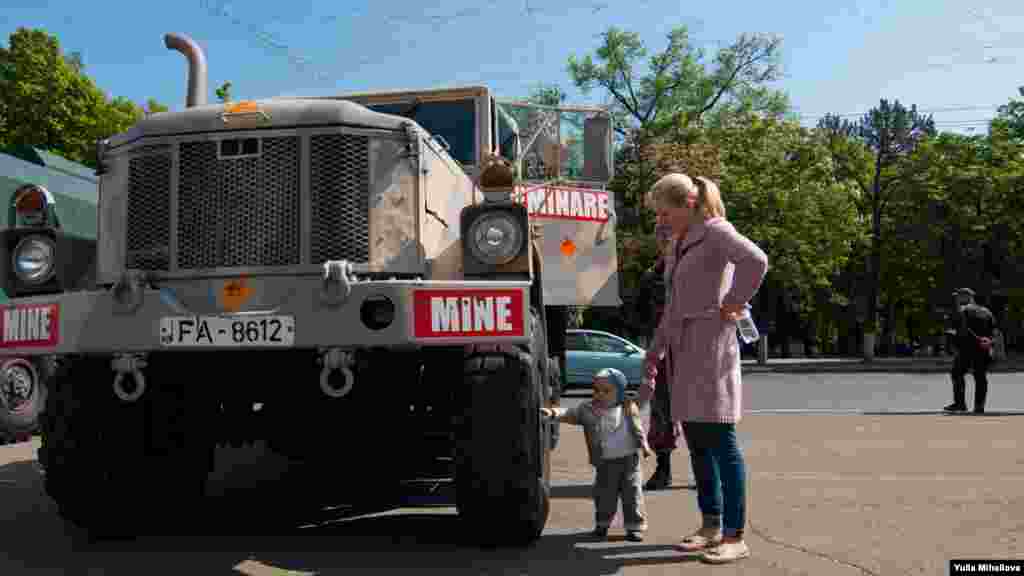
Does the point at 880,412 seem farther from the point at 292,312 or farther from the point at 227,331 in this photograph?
the point at 227,331

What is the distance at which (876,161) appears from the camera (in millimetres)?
48438

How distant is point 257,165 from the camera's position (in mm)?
4598

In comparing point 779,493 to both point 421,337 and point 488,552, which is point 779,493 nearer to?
point 488,552

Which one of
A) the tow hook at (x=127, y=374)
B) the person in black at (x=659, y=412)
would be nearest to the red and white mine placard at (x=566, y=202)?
the person in black at (x=659, y=412)

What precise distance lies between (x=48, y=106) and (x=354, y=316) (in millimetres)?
35896

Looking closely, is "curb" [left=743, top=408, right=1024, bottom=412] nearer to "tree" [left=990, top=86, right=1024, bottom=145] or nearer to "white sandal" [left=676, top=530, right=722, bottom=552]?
"white sandal" [left=676, top=530, right=722, bottom=552]

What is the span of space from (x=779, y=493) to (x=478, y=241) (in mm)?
2963

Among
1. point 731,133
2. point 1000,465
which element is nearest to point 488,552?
point 1000,465

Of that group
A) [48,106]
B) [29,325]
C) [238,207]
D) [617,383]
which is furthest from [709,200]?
[48,106]

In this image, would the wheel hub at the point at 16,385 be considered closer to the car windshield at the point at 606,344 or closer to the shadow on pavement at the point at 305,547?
the shadow on pavement at the point at 305,547

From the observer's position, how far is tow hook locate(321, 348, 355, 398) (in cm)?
416

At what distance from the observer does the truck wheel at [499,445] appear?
164 inches

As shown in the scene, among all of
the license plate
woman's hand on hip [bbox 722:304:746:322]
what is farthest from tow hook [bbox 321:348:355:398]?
woman's hand on hip [bbox 722:304:746:322]

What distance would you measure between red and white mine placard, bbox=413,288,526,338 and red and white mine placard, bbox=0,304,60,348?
1.80m
